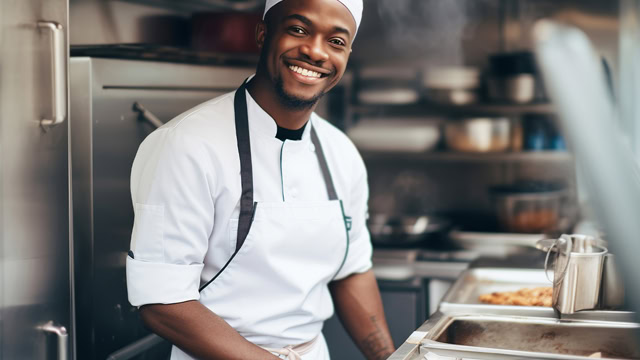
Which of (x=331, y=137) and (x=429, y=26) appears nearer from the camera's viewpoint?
(x=331, y=137)

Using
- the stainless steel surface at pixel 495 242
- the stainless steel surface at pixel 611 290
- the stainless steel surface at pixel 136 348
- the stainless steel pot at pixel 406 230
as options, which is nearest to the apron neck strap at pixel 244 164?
the stainless steel surface at pixel 136 348

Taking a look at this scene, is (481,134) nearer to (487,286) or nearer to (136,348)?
(487,286)

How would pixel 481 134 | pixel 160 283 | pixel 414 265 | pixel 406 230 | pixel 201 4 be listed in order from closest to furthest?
pixel 160 283 < pixel 414 265 < pixel 201 4 < pixel 406 230 < pixel 481 134

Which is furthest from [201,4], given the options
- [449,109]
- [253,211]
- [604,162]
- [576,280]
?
[604,162]

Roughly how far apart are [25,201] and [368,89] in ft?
8.55

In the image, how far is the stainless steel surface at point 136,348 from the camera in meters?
2.28

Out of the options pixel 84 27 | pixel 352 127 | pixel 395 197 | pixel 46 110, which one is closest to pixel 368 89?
pixel 352 127

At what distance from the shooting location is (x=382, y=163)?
14.5 ft

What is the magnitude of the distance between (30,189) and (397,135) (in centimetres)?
247

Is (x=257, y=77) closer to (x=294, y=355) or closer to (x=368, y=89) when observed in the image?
(x=294, y=355)

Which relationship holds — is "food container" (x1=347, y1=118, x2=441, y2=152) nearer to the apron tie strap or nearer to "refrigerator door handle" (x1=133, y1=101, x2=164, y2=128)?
"refrigerator door handle" (x1=133, y1=101, x2=164, y2=128)

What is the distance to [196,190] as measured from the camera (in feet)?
5.74

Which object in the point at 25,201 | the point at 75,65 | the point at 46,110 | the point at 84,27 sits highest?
the point at 84,27

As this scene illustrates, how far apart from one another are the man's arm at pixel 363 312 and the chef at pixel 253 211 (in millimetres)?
145
